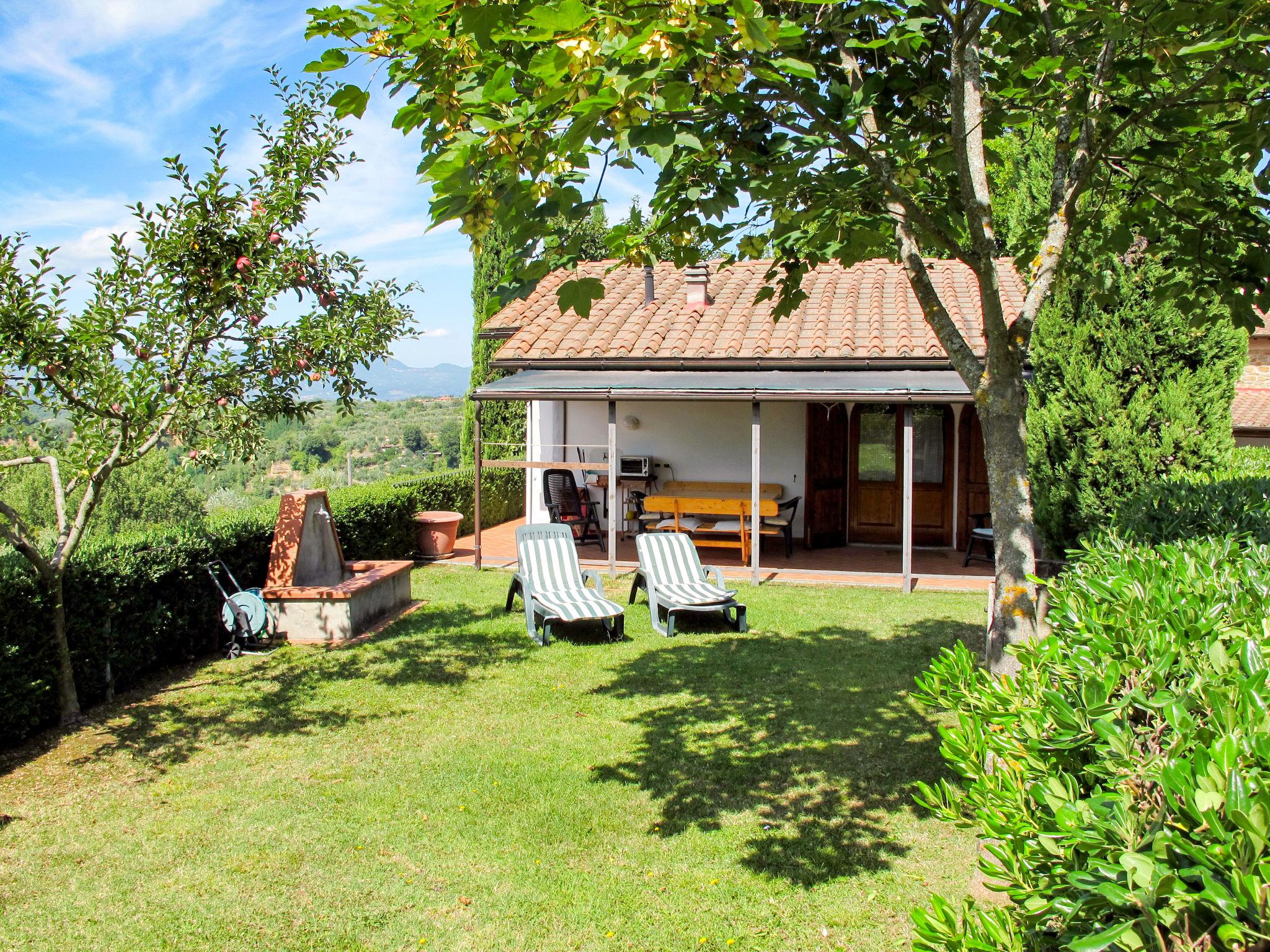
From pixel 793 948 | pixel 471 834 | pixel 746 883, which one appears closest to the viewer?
pixel 793 948

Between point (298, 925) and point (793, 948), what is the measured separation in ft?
6.94

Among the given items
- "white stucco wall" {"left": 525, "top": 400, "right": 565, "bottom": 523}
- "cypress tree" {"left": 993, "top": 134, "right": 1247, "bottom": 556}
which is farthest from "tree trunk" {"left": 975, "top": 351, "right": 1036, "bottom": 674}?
"white stucco wall" {"left": 525, "top": 400, "right": 565, "bottom": 523}

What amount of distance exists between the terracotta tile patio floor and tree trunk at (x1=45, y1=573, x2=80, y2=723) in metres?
6.94

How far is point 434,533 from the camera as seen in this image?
46.5ft

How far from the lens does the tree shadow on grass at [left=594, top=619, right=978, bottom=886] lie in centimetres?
478

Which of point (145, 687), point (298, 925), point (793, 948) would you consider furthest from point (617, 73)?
point (145, 687)

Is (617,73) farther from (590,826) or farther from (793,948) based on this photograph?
(590,826)

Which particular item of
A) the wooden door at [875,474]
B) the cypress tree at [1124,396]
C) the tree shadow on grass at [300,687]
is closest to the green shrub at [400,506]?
the tree shadow on grass at [300,687]

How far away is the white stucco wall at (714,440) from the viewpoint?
15.2 meters

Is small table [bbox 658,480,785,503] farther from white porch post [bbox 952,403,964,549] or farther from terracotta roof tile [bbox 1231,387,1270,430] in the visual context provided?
terracotta roof tile [bbox 1231,387,1270,430]

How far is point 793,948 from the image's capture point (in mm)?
3717

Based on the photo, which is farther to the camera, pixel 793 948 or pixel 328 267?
pixel 328 267

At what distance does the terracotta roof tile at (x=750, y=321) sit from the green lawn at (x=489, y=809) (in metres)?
6.54

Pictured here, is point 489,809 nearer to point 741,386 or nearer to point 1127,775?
point 1127,775
